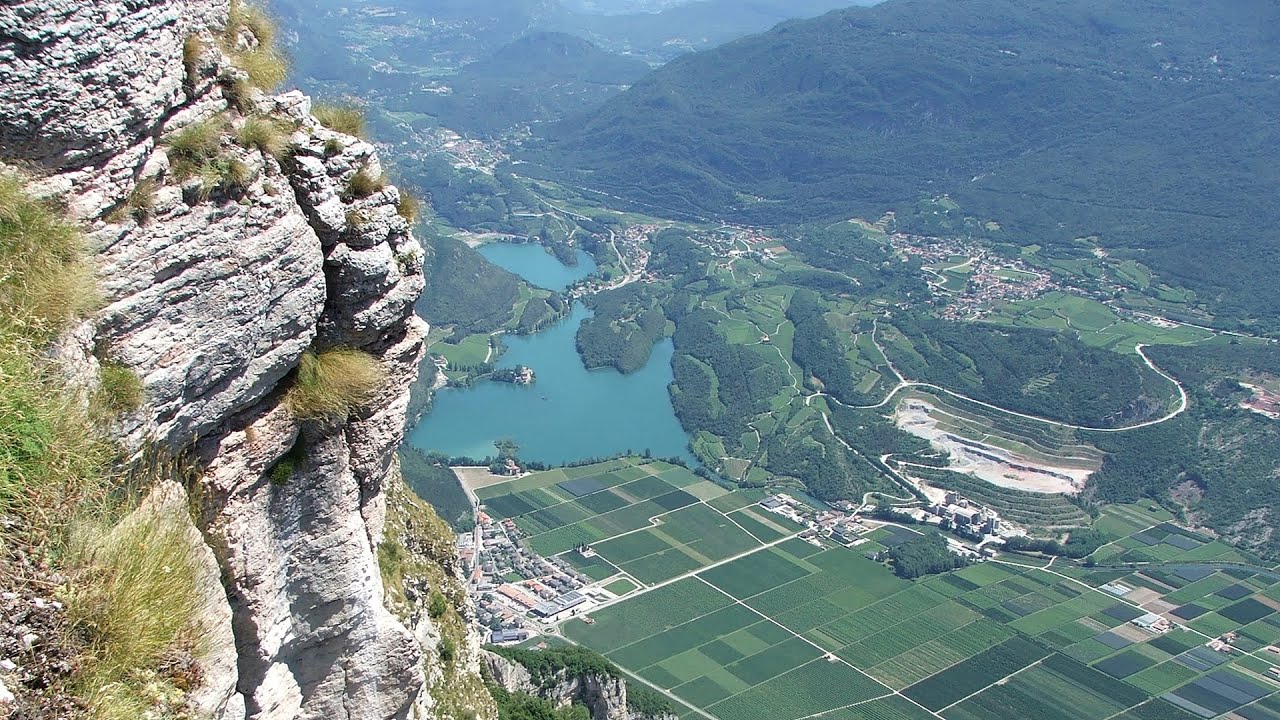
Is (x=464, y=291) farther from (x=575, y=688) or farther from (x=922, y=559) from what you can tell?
(x=575, y=688)

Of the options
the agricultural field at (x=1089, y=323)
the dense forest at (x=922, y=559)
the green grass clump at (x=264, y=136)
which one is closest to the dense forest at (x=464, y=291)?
the agricultural field at (x=1089, y=323)

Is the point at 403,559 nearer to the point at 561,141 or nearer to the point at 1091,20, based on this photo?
the point at 561,141

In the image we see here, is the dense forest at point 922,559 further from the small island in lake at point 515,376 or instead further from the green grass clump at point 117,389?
the green grass clump at point 117,389

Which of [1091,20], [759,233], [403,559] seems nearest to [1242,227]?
[759,233]

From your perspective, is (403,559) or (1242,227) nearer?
(403,559)

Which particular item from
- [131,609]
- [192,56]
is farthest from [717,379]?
[131,609]

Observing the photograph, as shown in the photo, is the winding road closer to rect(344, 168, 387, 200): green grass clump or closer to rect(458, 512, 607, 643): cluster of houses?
rect(458, 512, 607, 643): cluster of houses
